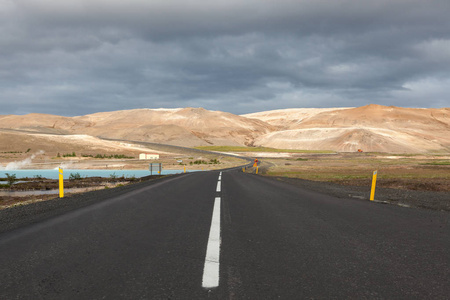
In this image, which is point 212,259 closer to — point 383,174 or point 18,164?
point 383,174

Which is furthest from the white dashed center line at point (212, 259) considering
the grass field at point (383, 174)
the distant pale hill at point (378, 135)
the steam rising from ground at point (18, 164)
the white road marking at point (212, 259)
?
the distant pale hill at point (378, 135)

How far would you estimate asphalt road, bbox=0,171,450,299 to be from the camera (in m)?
3.54

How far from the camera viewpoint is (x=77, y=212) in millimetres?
8844

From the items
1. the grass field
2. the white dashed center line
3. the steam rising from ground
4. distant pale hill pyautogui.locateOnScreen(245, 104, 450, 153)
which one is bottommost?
the steam rising from ground

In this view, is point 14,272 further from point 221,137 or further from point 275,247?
point 221,137

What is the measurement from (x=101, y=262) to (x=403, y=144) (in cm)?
15824

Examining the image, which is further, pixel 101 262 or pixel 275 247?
pixel 275 247

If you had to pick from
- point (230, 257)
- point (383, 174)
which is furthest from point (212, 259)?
point (383, 174)

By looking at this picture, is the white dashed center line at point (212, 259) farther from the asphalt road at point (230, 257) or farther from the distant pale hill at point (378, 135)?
the distant pale hill at point (378, 135)

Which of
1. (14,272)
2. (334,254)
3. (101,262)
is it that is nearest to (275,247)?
(334,254)

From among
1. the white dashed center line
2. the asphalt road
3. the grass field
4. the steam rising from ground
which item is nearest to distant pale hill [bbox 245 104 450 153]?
the grass field

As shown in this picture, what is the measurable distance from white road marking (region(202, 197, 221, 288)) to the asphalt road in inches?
1.2

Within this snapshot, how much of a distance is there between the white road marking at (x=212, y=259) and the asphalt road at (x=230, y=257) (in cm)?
3

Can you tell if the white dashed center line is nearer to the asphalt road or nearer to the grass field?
the asphalt road
